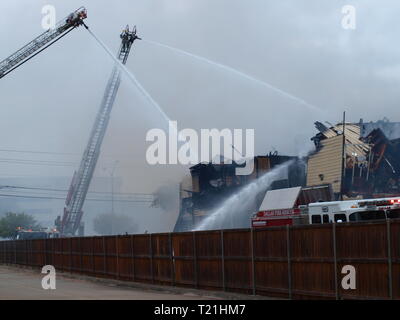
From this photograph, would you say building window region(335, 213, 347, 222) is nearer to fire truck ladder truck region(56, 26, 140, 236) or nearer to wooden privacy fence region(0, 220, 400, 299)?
wooden privacy fence region(0, 220, 400, 299)

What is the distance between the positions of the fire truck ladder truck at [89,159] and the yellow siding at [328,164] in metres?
16.0


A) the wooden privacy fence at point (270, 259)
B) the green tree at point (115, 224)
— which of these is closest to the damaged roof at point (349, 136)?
the wooden privacy fence at point (270, 259)

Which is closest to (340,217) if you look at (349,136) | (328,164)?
(349,136)

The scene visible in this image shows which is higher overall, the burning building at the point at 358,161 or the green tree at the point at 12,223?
the burning building at the point at 358,161

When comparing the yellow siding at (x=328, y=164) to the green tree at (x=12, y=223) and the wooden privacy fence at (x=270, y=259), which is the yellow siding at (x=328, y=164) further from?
the green tree at (x=12, y=223)

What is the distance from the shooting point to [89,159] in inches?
2266

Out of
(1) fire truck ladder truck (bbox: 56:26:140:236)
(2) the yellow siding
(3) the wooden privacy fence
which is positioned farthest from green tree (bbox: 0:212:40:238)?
(3) the wooden privacy fence

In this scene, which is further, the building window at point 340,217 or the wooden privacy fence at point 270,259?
the building window at point 340,217

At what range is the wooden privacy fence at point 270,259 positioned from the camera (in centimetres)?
1396

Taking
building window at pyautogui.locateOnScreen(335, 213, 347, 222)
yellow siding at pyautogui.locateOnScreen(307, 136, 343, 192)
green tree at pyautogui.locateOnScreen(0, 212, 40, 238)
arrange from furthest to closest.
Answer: green tree at pyautogui.locateOnScreen(0, 212, 40, 238) < yellow siding at pyautogui.locateOnScreen(307, 136, 343, 192) < building window at pyautogui.locateOnScreen(335, 213, 347, 222)

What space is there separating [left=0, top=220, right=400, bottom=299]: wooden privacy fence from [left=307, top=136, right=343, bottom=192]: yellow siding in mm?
22876

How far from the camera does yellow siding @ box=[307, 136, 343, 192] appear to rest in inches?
1844

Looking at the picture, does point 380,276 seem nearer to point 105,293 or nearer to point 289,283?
point 289,283
